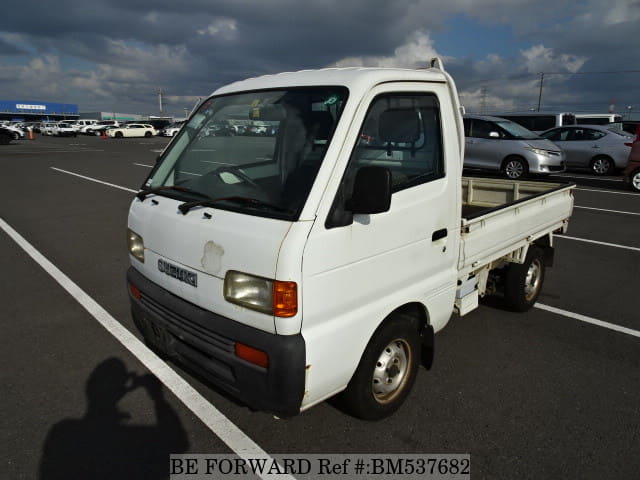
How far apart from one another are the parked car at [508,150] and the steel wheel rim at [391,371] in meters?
12.2

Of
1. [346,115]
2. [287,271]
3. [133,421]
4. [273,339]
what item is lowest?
[133,421]

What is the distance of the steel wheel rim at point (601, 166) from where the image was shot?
15.7 meters

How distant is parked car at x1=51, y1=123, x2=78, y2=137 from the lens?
4500cm

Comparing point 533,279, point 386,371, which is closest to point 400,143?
point 386,371

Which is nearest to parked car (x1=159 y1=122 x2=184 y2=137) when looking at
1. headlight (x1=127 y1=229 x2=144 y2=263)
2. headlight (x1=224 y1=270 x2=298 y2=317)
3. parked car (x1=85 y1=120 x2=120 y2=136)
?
parked car (x1=85 y1=120 x2=120 y2=136)

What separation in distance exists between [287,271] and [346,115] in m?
0.90

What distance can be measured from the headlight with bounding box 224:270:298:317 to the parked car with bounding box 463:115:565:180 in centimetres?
1296

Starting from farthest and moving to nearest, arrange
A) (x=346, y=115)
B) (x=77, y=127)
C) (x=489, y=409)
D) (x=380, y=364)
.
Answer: (x=77, y=127) → (x=489, y=409) → (x=380, y=364) → (x=346, y=115)

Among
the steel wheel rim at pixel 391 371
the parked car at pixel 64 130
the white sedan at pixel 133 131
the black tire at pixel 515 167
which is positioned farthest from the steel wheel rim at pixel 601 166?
the parked car at pixel 64 130

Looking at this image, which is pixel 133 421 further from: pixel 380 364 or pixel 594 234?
pixel 594 234

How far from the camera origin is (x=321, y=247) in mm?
2195

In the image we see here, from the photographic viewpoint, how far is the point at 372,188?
7.22 ft

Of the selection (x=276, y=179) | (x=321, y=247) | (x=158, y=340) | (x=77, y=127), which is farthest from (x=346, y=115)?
(x=77, y=127)

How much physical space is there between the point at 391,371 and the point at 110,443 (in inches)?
68.4
